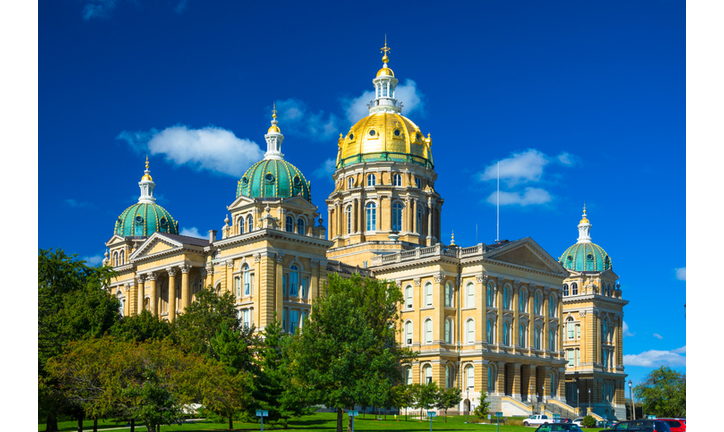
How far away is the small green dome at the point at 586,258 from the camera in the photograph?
121 m

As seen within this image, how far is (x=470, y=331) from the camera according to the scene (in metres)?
86.9

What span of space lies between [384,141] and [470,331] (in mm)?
26934

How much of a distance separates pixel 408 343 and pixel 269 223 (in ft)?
67.4

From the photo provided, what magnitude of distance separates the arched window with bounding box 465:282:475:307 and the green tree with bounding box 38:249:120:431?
1347 inches

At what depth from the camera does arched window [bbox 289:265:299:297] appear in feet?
262

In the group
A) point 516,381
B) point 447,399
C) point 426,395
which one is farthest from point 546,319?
point 426,395

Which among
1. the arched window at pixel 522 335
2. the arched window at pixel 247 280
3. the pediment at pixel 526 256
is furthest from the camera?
the arched window at pixel 522 335

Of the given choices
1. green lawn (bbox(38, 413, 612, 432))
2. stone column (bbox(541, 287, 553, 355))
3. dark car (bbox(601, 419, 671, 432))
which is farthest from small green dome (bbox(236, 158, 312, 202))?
dark car (bbox(601, 419, 671, 432))

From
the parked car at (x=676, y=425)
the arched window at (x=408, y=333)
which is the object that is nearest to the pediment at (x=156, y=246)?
the arched window at (x=408, y=333)

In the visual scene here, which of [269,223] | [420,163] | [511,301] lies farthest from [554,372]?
[269,223]

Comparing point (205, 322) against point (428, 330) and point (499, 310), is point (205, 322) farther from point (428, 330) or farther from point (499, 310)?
point (499, 310)

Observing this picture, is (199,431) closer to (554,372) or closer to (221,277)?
(221,277)

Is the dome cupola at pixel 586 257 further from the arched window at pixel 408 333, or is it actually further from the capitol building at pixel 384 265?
the arched window at pixel 408 333

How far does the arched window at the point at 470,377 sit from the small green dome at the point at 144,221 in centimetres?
3852
